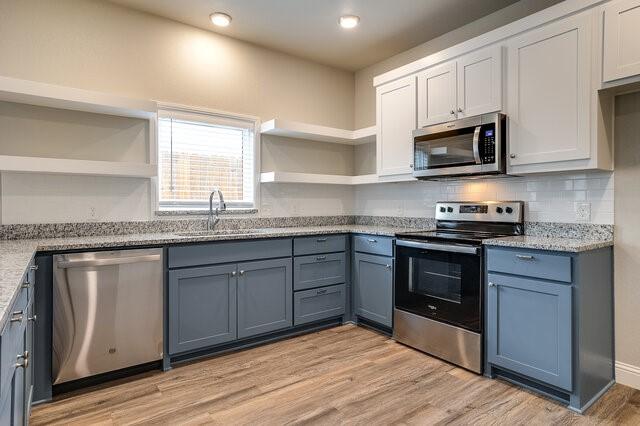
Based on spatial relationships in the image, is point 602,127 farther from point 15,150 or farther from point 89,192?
point 15,150

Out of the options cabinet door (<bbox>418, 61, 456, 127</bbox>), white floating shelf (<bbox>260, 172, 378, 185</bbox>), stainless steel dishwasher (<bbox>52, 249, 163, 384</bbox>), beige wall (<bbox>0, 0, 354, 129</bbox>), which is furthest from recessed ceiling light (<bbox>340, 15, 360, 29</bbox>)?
stainless steel dishwasher (<bbox>52, 249, 163, 384</bbox>)

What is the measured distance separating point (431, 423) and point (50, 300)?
2269 mm

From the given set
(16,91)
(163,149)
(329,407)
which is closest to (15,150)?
(16,91)

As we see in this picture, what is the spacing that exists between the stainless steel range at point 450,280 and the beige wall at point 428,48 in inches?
58.2

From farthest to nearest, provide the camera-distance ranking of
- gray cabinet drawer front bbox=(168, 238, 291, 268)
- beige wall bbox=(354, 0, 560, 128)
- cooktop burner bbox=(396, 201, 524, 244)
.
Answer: beige wall bbox=(354, 0, 560, 128) < cooktop burner bbox=(396, 201, 524, 244) < gray cabinet drawer front bbox=(168, 238, 291, 268)

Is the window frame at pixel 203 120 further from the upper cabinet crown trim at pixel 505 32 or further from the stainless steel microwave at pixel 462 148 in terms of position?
the stainless steel microwave at pixel 462 148

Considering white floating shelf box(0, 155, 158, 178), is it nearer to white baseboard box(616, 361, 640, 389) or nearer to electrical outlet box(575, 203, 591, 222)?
electrical outlet box(575, 203, 591, 222)

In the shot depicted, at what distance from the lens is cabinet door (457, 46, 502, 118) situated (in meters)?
2.72

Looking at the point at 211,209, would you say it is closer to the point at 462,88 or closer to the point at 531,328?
the point at 462,88

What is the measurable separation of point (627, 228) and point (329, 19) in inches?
106

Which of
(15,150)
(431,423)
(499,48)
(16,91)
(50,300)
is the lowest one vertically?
(431,423)

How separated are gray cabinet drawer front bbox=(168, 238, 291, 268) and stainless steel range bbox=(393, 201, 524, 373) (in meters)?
1.01

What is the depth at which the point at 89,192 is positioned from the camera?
9.43ft

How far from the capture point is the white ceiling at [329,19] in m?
3.02
